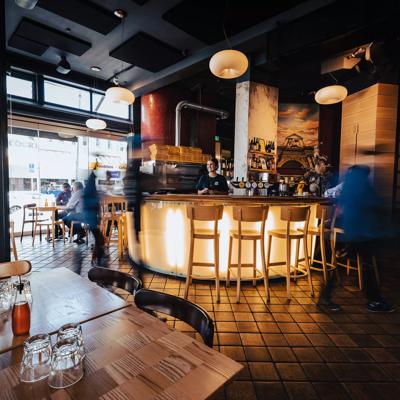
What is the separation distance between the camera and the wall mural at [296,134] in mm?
8250

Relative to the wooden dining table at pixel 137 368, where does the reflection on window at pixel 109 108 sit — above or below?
above

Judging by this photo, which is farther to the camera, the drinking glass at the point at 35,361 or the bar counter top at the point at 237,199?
the bar counter top at the point at 237,199

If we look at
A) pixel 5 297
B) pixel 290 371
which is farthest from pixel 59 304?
pixel 290 371

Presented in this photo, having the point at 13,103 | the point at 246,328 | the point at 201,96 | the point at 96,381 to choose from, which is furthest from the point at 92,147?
the point at 96,381

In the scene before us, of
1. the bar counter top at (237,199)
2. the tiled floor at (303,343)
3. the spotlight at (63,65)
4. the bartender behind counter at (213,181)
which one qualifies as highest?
the spotlight at (63,65)

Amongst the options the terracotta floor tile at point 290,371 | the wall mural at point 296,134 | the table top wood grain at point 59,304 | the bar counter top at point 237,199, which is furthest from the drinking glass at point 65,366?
the wall mural at point 296,134

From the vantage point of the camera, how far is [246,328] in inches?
95.2

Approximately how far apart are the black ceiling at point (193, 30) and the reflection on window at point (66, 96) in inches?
31.8

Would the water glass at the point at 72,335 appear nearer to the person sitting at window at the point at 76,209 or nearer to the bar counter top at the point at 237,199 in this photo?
the bar counter top at the point at 237,199

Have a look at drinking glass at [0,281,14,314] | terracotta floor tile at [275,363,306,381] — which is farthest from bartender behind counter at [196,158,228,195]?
drinking glass at [0,281,14,314]

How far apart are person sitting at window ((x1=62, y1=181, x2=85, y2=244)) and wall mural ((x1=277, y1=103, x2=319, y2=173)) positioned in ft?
21.1

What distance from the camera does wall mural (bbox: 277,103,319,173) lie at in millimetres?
8250

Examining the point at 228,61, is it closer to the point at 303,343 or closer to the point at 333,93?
the point at 333,93

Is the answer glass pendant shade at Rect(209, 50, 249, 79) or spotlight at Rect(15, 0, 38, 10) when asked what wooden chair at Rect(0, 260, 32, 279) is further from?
spotlight at Rect(15, 0, 38, 10)
